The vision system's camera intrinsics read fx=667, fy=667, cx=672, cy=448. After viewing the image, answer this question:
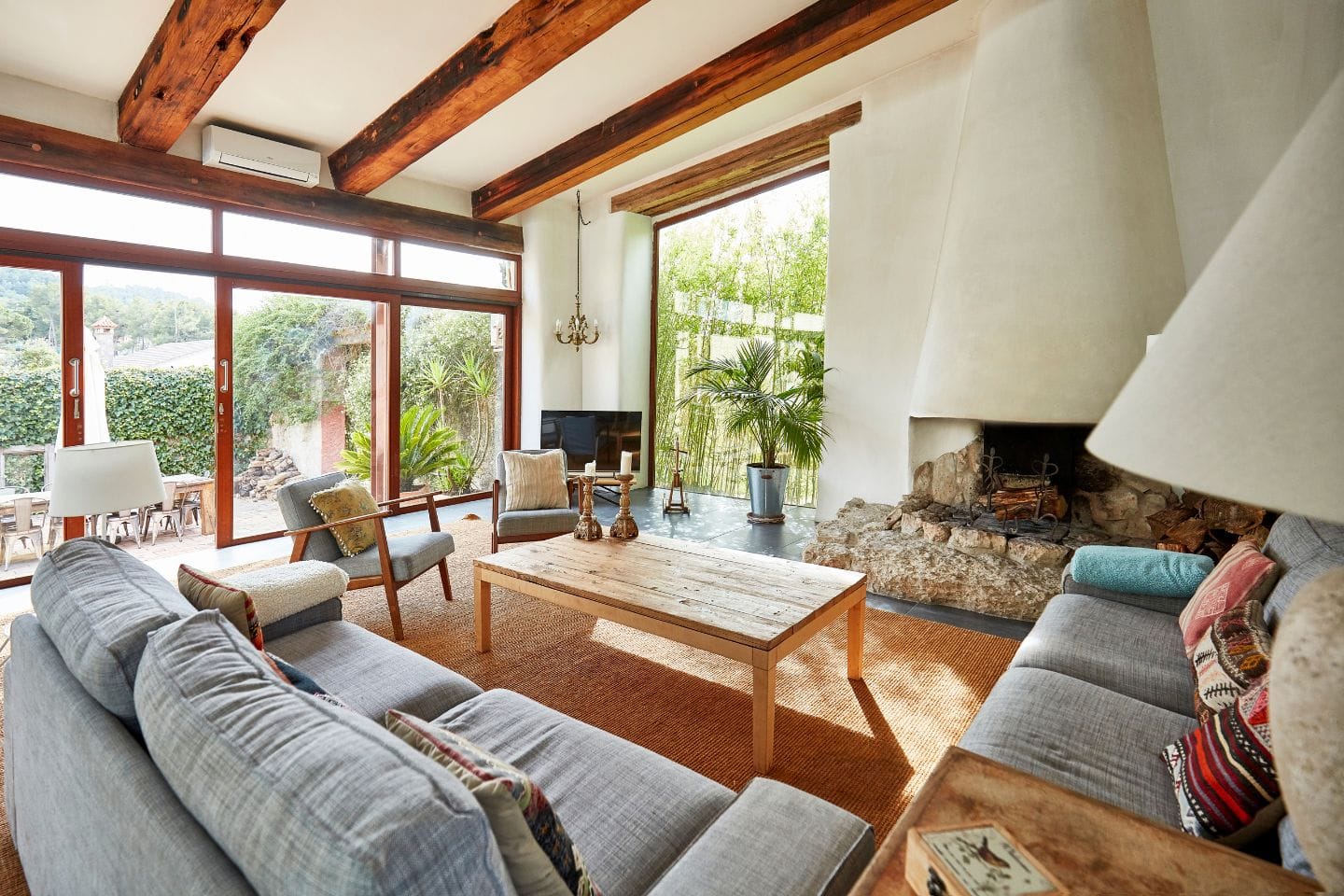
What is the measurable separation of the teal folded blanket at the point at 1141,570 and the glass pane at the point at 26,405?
540cm

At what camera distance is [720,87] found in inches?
163

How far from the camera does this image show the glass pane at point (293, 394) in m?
4.79

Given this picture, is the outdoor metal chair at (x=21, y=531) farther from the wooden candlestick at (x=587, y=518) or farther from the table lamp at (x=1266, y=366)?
the table lamp at (x=1266, y=366)

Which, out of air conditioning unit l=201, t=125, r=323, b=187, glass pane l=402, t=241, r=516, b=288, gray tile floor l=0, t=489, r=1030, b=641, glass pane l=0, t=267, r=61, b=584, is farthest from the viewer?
glass pane l=402, t=241, r=516, b=288

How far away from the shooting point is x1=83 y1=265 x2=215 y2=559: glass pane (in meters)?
4.11

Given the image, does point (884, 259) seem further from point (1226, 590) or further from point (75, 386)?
point (75, 386)

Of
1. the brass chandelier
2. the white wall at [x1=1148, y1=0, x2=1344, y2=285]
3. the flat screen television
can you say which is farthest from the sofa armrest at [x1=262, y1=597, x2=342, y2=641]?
the brass chandelier

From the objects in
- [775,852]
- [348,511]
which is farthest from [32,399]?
[775,852]

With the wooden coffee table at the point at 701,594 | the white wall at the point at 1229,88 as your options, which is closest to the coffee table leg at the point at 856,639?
the wooden coffee table at the point at 701,594

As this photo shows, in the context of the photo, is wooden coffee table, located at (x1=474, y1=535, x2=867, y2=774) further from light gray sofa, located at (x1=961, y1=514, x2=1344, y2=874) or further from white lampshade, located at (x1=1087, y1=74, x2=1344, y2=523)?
white lampshade, located at (x1=1087, y1=74, x2=1344, y2=523)

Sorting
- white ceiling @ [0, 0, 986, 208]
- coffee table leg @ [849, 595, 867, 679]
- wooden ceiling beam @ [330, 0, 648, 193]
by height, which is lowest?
coffee table leg @ [849, 595, 867, 679]

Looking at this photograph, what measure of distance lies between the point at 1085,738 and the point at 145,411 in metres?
5.24

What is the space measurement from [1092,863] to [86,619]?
5.64ft

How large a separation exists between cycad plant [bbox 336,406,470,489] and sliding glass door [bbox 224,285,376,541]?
0.02 metres
